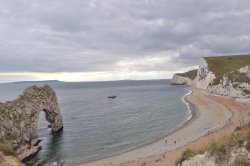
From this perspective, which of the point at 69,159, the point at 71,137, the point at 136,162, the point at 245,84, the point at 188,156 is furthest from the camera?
the point at 245,84

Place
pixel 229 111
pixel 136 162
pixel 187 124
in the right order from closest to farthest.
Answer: pixel 136 162
pixel 187 124
pixel 229 111

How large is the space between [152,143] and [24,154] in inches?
796

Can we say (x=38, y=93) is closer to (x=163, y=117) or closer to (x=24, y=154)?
(x=24, y=154)

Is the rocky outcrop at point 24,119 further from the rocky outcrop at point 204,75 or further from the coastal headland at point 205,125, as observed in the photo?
the rocky outcrop at point 204,75

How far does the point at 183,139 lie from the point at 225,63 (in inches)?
4684

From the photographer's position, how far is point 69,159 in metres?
47.2

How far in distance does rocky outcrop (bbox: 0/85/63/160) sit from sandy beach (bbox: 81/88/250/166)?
478 inches

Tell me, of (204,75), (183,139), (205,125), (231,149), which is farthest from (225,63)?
(231,149)

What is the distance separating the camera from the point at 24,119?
5388cm

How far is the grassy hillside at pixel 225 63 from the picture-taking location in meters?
155

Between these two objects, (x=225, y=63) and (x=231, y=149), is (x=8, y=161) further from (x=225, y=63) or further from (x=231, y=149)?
(x=225, y=63)

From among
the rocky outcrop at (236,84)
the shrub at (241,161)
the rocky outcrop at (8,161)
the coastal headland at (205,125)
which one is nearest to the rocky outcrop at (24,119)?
the coastal headland at (205,125)

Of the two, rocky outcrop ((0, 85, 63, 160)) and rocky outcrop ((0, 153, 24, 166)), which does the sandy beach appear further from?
rocky outcrop ((0, 153, 24, 166))

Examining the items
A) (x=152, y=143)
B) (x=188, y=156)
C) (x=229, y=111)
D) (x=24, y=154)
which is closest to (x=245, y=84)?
(x=229, y=111)
